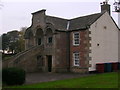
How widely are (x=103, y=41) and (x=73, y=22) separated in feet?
20.0

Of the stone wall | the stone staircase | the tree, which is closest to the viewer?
the stone wall

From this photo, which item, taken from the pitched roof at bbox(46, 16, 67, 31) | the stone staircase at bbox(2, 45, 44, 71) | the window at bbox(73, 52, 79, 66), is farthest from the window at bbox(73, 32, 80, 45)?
the stone staircase at bbox(2, 45, 44, 71)

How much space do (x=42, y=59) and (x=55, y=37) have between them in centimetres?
468

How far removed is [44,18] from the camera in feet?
106

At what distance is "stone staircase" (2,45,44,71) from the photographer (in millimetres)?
29500

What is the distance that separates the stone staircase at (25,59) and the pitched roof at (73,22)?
170 inches

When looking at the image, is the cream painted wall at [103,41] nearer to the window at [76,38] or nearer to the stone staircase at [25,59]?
the window at [76,38]

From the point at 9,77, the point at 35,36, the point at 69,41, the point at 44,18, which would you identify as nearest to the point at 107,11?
the point at 69,41

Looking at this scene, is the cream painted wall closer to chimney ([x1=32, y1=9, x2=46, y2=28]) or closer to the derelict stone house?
the derelict stone house

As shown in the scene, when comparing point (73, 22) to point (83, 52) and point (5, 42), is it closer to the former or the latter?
point (83, 52)

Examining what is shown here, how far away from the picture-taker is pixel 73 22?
33531 millimetres

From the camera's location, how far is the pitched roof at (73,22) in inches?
1175

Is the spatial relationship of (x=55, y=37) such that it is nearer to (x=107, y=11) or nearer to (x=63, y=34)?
(x=63, y=34)

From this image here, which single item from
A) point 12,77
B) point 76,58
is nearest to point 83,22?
point 76,58
